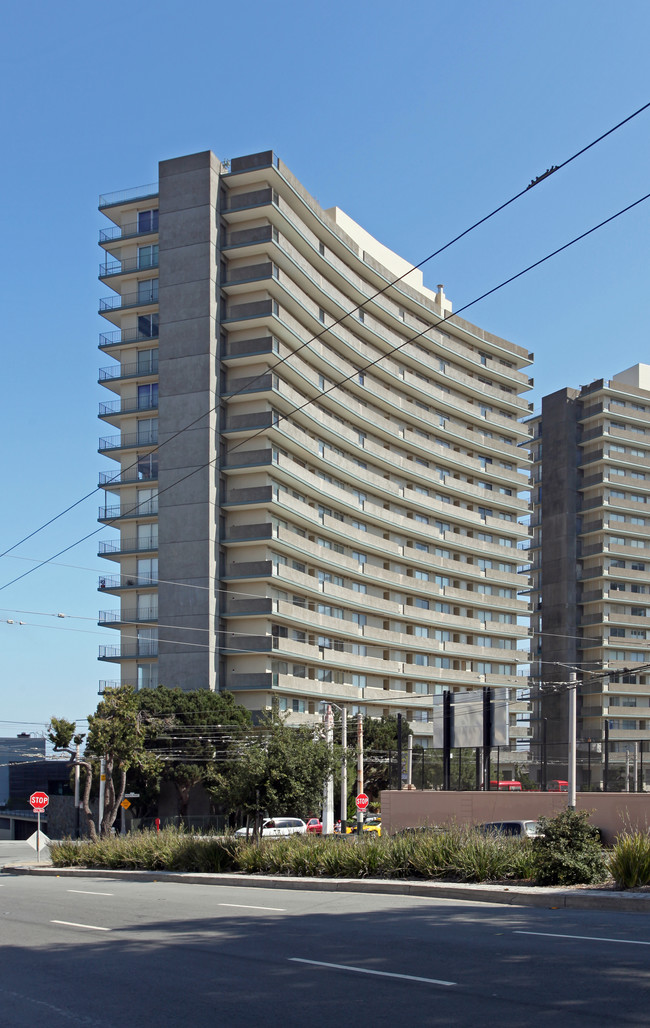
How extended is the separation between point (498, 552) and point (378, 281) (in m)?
28.5

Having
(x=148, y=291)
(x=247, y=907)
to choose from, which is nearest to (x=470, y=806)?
(x=247, y=907)

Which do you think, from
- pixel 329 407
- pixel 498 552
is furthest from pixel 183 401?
pixel 498 552

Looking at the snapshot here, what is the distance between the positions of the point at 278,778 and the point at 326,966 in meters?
18.8

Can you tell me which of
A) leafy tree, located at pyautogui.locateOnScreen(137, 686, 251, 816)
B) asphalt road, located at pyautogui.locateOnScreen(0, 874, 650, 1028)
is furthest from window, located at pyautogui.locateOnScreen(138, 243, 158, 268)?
asphalt road, located at pyautogui.locateOnScreen(0, 874, 650, 1028)

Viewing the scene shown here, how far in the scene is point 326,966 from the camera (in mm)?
10188

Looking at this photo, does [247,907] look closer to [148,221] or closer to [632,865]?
[632,865]

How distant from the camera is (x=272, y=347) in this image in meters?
61.8

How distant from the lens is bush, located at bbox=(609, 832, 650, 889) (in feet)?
52.5

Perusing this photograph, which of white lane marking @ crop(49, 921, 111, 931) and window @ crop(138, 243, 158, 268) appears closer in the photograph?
white lane marking @ crop(49, 921, 111, 931)

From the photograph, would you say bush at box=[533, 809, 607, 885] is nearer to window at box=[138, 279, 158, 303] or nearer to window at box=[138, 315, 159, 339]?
window at box=[138, 315, 159, 339]

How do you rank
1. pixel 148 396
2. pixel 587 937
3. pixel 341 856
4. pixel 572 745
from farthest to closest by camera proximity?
pixel 148 396
pixel 572 745
pixel 341 856
pixel 587 937

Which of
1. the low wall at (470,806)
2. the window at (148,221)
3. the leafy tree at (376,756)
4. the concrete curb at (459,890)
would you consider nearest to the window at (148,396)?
the window at (148,221)

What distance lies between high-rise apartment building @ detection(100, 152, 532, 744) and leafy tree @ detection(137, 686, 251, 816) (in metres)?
3.93

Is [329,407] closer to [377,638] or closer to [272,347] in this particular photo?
[272,347]
